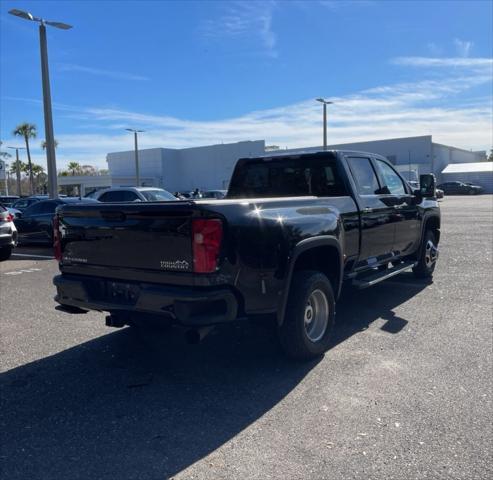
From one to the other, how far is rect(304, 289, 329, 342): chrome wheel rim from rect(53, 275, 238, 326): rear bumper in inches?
45.9

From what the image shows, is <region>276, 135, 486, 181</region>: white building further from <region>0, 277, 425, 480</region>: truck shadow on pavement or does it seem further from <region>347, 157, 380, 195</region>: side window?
<region>0, 277, 425, 480</region>: truck shadow on pavement

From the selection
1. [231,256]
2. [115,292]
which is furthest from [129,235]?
[231,256]

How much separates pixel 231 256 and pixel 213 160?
64486 mm

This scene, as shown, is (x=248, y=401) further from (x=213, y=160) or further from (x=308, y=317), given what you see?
(x=213, y=160)

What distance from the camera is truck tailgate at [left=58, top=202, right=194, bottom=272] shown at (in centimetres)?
397

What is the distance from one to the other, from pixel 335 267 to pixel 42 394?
9.84ft

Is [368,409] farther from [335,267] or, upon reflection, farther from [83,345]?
[83,345]

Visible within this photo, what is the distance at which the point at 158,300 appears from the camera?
4.00m

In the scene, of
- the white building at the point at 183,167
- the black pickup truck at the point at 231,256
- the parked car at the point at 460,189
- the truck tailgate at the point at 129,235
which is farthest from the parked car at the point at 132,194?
the white building at the point at 183,167

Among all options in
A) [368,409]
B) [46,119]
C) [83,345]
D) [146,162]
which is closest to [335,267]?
[368,409]

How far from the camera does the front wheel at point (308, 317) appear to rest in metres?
4.64

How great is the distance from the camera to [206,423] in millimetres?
3693

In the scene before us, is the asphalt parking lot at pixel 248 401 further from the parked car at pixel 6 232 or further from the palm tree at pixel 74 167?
the palm tree at pixel 74 167

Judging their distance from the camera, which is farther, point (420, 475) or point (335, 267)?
point (335, 267)
